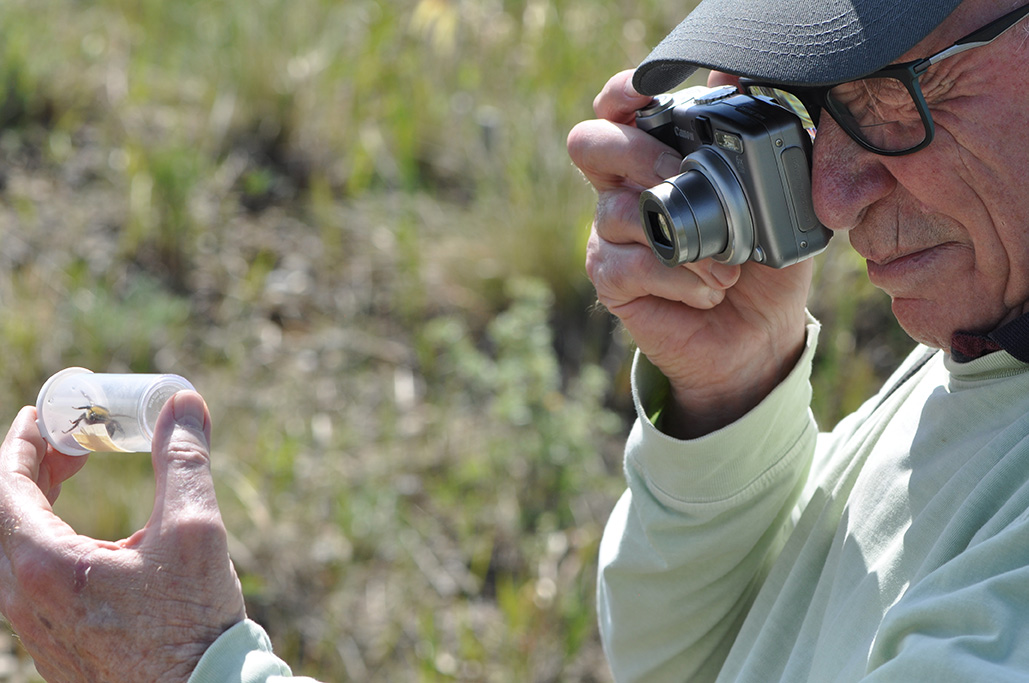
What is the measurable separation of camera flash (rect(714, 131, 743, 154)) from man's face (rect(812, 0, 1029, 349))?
9cm

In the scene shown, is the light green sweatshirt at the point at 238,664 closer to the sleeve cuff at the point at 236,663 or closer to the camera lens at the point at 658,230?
the sleeve cuff at the point at 236,663

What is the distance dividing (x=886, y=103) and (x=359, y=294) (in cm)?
255

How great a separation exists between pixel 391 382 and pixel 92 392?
1.83 m

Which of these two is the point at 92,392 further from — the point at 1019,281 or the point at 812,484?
the point at 1019,281

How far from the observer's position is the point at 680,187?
1.16m

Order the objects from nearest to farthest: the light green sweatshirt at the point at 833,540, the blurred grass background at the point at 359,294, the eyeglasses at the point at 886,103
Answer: the light green sweatshirt at the point at 833,540
the eyeglasses at the point at 886,103
the blurred grass background at the point at 359,294

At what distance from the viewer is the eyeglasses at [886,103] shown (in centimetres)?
93

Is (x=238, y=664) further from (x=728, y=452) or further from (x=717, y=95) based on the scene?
(x=717, y=95)

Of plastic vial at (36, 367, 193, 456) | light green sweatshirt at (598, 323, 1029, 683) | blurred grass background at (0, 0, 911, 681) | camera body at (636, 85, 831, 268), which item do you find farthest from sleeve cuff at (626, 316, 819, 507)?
blurred grass background at (0, 0, 911, 681)

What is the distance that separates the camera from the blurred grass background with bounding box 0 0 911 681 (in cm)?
246

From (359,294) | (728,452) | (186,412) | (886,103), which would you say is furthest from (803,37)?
(359,294)

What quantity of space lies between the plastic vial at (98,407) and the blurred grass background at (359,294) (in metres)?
1.14

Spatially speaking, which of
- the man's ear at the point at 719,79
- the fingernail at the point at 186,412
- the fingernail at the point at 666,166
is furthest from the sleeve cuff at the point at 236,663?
the man's ear at the point at 719,79

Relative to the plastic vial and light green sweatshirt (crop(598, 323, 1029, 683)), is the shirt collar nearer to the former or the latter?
light green sweatshirt (crop(598, 323, 1029, 683))
